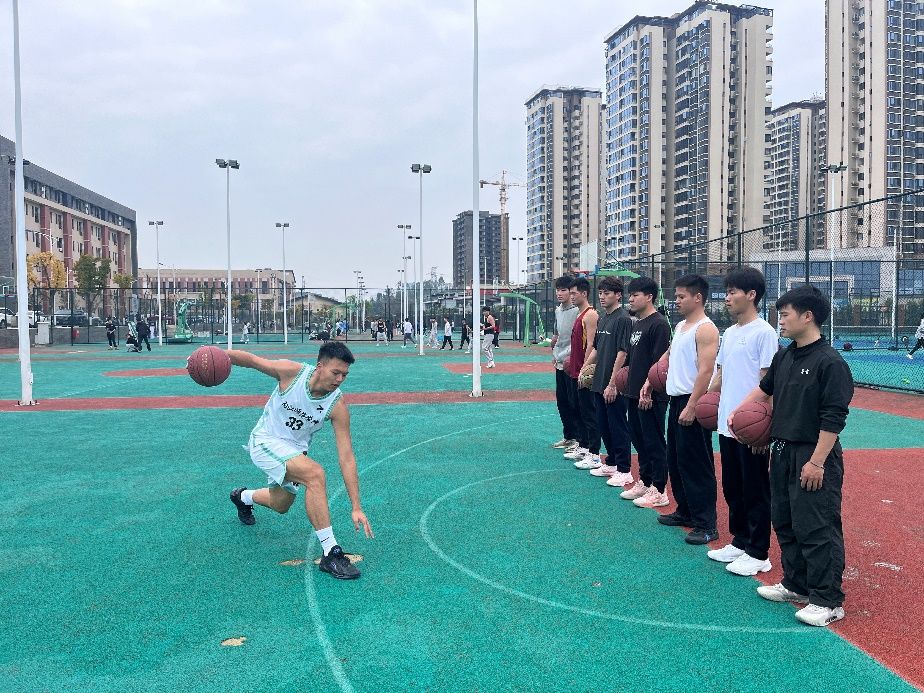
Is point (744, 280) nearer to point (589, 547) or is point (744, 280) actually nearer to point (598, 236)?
point (589, 547)

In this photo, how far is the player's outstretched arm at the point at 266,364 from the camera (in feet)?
15.1

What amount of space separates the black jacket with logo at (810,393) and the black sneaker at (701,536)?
143 cm

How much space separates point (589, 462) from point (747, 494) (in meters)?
3.09

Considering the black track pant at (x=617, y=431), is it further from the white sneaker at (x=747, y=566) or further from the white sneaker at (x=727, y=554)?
the white sneaker at (x=747, y=566)

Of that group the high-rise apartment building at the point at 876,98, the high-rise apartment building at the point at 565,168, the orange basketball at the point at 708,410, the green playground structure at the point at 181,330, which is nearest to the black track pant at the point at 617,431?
the orange basketball at the point at 708,410

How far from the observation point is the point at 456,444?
9109 mm

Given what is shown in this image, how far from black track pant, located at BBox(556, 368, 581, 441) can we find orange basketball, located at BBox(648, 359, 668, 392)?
2.22 meters

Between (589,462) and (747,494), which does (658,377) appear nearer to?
(747,494)

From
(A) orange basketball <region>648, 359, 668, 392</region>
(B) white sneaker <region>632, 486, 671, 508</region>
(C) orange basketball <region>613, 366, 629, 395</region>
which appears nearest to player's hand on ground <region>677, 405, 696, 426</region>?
(A) orange basketball <region>648, 359, 668, 392</region>

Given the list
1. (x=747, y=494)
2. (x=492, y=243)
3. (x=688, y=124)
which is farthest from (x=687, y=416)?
(x=492, y=243)

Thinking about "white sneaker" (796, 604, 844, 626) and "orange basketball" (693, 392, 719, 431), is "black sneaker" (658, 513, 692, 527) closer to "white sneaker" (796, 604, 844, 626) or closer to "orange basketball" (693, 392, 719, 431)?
"orange basketball" (693, 392, 719, 431)

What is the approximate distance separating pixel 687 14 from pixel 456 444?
9222 cm

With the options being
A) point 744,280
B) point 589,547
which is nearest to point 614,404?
point 589,547

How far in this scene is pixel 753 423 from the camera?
414 cm
